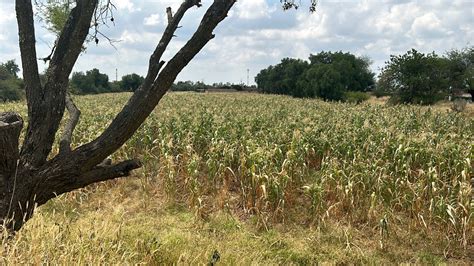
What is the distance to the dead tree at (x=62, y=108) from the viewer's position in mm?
3783

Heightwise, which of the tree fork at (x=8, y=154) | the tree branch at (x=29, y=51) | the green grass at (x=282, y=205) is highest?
the tree branch at (x=29, y=51)

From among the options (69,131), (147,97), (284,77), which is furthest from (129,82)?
(147,97)

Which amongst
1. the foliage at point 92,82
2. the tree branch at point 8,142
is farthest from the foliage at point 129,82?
the tree branch at point 8,142

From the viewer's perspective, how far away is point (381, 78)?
40531 millimetres

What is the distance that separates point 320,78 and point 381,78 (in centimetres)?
1200

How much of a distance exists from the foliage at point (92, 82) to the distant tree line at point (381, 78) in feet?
83.4

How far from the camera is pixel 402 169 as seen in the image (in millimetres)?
7133

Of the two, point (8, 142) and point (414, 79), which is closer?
point (8, 142)

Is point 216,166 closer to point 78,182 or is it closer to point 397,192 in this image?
point 397,192

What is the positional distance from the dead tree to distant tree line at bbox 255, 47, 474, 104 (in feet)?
71.7

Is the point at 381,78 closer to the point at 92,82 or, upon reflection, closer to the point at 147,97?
the point at 147,97

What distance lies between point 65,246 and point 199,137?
635cm

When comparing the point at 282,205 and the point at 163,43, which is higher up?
the point at 163,43

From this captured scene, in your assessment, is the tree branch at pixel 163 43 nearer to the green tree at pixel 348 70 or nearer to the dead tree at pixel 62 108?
the dead tree at pixel 62 108
